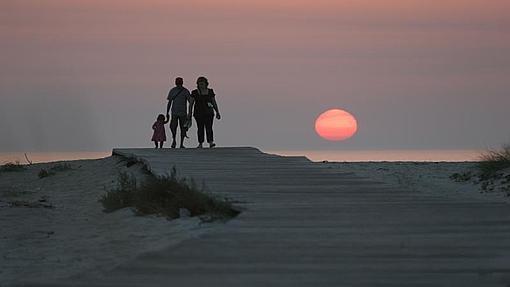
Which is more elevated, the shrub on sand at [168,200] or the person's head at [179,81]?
the person's head at [179,81]

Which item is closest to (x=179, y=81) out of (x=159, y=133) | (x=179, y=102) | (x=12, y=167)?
(x=179, y=102)

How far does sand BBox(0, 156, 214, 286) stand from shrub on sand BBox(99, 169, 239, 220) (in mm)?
192

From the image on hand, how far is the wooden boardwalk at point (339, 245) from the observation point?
745 centimetres

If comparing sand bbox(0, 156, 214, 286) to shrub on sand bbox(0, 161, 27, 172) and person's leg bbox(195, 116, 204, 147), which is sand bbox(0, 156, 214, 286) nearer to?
person's leg bbox(195, 116, 204, 147)

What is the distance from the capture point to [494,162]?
19.7m

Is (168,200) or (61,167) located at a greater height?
(61,167)

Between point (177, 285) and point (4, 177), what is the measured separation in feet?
63.5

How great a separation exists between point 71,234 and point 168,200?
4.18 ft

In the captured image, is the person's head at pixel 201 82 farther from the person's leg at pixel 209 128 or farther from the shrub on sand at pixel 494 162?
the shrub on sand at pixel 494 162

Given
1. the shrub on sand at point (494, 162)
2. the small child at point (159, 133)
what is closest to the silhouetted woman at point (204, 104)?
the small child at point (159, 133)

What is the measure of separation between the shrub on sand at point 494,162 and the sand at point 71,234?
762 centimetres

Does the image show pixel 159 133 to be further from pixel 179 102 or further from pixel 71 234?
pixel 71 234

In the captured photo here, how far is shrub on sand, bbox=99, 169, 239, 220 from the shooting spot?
35.6 ft

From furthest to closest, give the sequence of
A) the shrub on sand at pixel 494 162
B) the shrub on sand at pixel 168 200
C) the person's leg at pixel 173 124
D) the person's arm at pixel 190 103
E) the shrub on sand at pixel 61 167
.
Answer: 1. the shrub on sand at pixel 61 167
2. the person's leg at pixel 173 124
3. the person's arm at pixel 190 103
4. the shrub on sand at pixel 494 162
5. the shrub on sand at pixel 168 200
